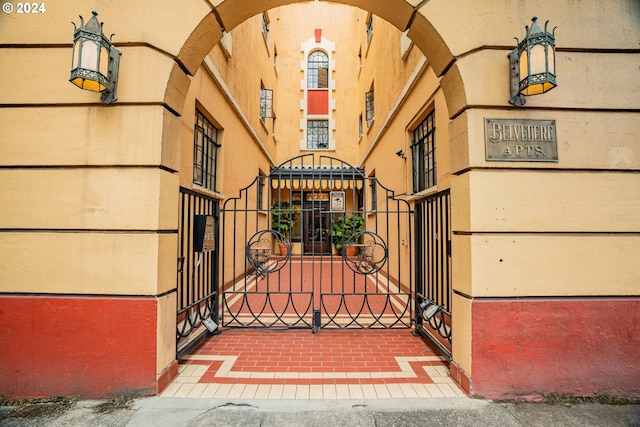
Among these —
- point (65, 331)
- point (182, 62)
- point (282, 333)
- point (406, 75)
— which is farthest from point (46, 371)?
point (406, 75)

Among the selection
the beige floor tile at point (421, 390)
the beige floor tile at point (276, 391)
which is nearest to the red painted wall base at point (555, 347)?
the beige floor tile at point (421, 390)

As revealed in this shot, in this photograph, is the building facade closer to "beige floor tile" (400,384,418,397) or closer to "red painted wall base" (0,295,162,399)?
"red painted wall base" (0,295,162,399)

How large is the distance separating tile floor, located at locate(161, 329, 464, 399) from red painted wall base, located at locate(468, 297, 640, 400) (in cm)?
46

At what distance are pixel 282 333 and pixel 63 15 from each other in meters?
4.68

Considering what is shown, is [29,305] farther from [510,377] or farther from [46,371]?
[510,377]

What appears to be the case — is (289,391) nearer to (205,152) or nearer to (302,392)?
(302,392)

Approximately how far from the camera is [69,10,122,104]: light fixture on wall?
2627mm

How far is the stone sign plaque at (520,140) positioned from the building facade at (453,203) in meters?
0.02

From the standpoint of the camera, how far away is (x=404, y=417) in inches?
101

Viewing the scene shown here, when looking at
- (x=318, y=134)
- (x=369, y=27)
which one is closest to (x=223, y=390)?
(x=369, y=27)

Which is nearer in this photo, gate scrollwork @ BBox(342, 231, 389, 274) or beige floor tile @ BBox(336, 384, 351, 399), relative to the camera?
beige floor tile @ BBox(336, 384, 351, 399)

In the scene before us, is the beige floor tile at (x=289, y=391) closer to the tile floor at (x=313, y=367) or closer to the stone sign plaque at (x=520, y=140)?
the tile floor at (x=313, y=367)

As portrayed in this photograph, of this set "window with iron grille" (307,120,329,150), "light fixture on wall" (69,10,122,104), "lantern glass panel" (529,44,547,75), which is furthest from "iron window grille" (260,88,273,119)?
"lantern glass panel" (529,44,547,75)

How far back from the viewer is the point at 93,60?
269 cm
